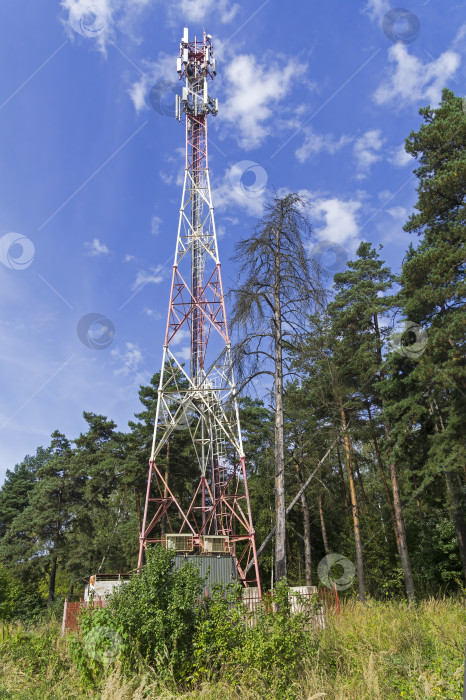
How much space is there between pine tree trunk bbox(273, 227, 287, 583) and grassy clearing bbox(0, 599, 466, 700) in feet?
4.53

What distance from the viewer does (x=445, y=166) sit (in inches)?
619

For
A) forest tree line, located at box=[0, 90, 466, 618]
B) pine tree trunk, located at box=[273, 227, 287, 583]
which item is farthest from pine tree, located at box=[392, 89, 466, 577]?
pine tree trunk, located at box=[273, 227, 287, 583]

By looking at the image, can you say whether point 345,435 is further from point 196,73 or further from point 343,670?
point 196,73

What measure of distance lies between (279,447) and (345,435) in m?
10.2

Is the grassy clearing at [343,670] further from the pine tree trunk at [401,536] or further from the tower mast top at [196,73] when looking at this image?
the tower mast top at [196,73]

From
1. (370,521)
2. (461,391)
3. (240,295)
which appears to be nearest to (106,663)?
(240,295)

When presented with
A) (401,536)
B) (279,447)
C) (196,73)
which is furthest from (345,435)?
(196,73)

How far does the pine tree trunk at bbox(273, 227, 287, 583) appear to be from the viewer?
8430 mm

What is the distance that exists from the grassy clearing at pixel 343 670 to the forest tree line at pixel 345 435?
67.2 inches

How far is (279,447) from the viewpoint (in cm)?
920

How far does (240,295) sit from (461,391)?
823 cm

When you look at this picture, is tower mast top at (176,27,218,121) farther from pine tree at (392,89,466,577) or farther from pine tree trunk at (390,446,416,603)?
pine tree trunk at (390,446,416,603)

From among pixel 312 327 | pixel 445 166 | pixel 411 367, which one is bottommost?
pixel 312 327

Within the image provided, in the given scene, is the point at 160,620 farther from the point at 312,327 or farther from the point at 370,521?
the point at 370,521
